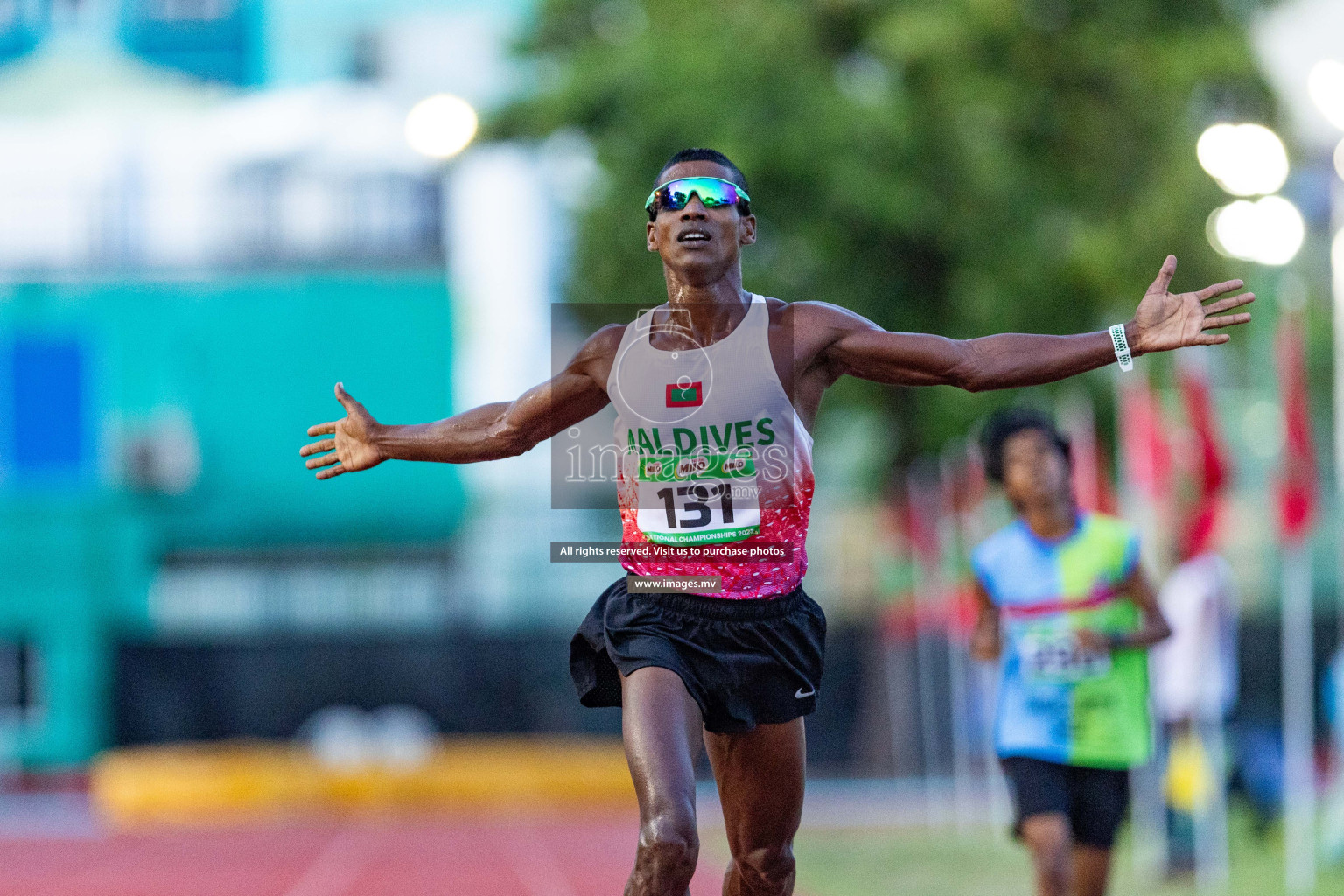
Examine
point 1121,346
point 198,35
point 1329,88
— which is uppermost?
point 198,35

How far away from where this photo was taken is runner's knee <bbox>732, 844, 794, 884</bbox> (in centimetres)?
535

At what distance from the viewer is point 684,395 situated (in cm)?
533

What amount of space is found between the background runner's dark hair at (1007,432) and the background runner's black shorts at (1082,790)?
3.88 ft

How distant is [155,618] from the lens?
26344 mm

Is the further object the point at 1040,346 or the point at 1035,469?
the point at 1035,469

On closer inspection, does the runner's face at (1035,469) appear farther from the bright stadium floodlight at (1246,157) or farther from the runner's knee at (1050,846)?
the bright stadium floodlight at (1246,157)

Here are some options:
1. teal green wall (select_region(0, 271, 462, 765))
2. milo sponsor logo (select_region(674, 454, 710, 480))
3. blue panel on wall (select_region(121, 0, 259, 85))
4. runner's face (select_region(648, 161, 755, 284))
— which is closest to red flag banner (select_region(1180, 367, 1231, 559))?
runner's face (select_region(648, 161, 755, 284))

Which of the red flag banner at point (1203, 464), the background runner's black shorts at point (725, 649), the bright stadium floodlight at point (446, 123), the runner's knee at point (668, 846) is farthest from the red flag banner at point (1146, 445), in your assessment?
the bright stadium floodlight at point (446, 123)

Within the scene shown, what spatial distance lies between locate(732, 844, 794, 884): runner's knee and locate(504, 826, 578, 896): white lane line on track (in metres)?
7.12

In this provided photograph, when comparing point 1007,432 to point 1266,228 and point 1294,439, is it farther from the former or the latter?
point 1266,228

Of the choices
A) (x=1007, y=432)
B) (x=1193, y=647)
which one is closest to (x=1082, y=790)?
(x=1007, y=432)

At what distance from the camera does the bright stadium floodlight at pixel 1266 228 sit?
42.7 ft

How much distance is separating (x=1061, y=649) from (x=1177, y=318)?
2.19 m

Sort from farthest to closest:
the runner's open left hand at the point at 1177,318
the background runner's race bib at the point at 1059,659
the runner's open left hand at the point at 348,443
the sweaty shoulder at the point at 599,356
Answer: the background runner's race bib at the point at 1059,659 < the runner's open left hand at the point at 348,443 < the sweaty shoulder at the point at 599,356 < the runner's open left hand at the point at 1177,318
